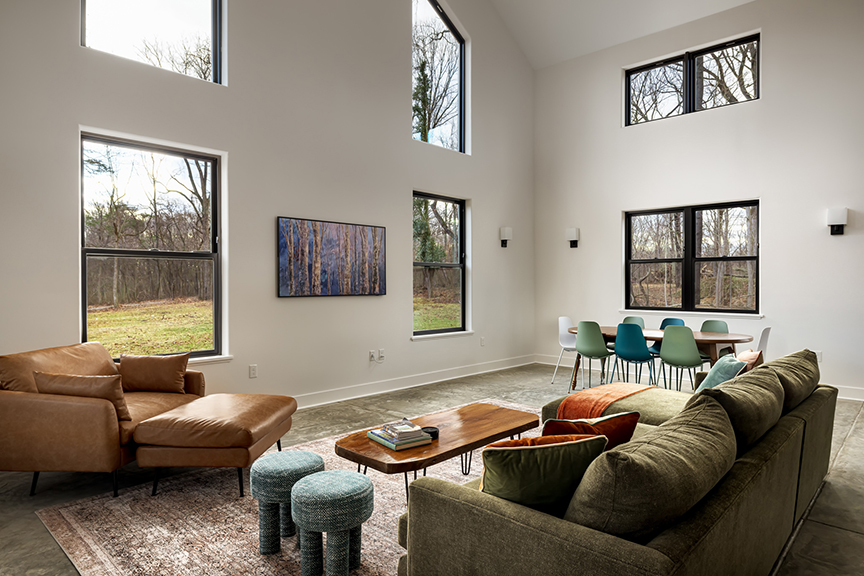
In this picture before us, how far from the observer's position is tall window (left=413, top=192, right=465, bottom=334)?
6238 mm

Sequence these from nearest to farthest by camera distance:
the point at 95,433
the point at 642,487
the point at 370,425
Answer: the point at 642,487, the point at 95,433, the point at 370,425

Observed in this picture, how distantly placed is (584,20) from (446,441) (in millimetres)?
6253

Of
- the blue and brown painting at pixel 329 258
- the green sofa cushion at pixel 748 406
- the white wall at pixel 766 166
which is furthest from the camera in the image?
the white wall at pixel 766 166

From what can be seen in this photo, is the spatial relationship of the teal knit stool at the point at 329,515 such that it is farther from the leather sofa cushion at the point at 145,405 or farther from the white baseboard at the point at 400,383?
the white baseboard at the point at 400,383

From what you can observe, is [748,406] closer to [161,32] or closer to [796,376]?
[796,376]

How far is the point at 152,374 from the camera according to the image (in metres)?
3.56

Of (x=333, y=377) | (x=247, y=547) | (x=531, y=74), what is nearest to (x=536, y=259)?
(x=531, y=74)

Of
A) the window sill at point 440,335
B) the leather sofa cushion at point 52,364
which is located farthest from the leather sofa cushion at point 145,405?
the window sill at point 440,335

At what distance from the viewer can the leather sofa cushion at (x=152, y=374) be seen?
355 centimetres

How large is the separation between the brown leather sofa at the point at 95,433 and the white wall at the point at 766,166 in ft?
17.5

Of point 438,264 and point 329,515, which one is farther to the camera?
→ point 438,264

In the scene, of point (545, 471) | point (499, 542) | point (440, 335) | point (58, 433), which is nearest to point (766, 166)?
point (440, 335)

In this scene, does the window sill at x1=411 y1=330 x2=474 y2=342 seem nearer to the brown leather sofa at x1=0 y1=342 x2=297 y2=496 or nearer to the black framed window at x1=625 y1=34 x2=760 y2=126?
the brown leather sofa at x1=0 y1=342 x2=297 y2=496

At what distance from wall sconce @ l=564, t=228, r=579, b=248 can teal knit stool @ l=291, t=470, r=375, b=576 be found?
18.6ft
